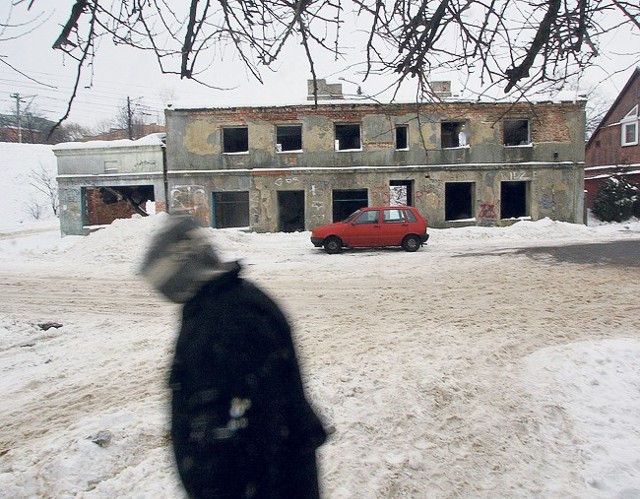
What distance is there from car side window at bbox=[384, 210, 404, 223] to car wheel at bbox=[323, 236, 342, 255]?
1889 mm

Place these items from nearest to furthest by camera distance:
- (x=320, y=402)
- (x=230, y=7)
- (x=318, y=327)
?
(x=230, y=7), (x=320, y=402), (x=318, y=327)

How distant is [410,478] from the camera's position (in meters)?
3.60

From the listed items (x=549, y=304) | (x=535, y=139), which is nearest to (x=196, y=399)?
(x=549, y=304)

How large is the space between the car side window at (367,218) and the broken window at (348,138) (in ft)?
25.1

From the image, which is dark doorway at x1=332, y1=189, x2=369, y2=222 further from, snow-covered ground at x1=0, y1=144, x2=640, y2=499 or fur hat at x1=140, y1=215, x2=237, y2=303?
fur hat at x1=140, y1=215, x2=237, y2=303

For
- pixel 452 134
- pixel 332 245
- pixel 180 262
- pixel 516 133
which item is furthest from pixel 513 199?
pixel 180 262

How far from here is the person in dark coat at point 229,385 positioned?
1.81 m

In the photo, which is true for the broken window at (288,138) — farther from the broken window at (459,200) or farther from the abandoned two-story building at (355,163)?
the broken window at (459,200)

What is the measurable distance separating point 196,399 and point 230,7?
110 inches

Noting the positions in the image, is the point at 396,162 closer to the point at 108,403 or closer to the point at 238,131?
the point at 238,131

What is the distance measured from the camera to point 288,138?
25.1 m

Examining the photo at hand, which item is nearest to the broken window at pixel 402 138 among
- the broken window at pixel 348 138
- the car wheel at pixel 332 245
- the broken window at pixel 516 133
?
the broken window at pixel 348 138

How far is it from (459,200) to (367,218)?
34.3 feet

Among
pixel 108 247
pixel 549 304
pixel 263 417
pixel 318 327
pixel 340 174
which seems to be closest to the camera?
pixel 263 417
